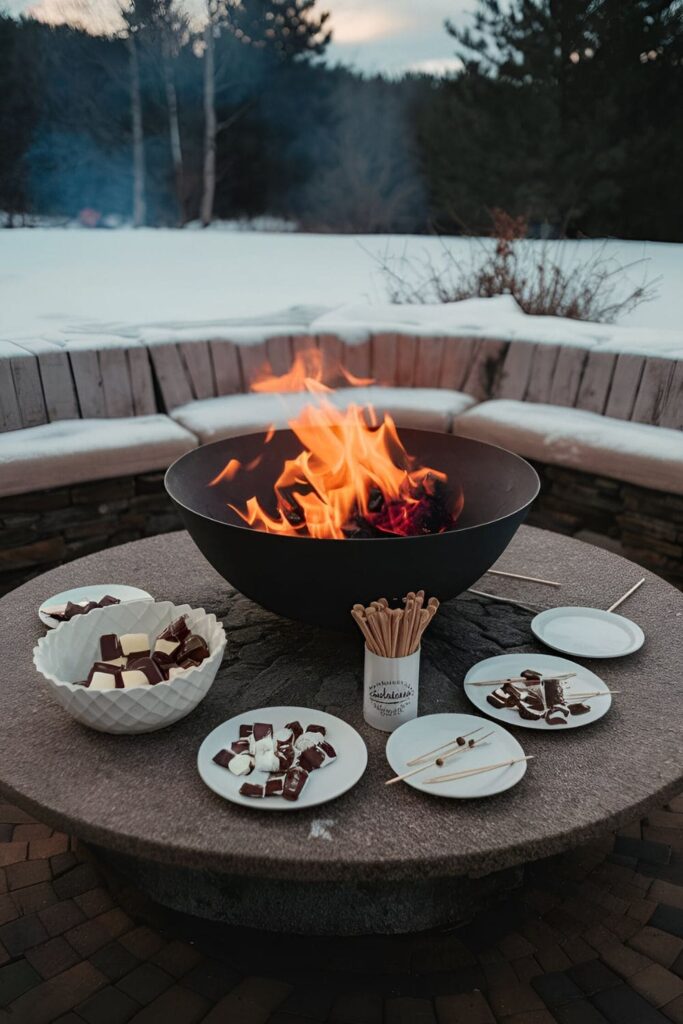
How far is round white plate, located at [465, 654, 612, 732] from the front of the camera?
1.33 metres

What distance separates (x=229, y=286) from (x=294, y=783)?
6052 mm

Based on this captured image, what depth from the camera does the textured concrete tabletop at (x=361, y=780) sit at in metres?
1.06

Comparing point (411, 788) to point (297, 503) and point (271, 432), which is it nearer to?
point (297, 503)

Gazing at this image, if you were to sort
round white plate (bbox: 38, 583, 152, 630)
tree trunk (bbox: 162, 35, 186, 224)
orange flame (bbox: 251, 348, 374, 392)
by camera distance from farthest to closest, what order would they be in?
tree trunk (bbox: 162, 35, 186, 224)
orange flame (bbox: 251, 348, 374, 392)
round white plate (bbox: 38, 583, 152, 630)

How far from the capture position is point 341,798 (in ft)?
3.77

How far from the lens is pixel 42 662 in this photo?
1296 millimetres

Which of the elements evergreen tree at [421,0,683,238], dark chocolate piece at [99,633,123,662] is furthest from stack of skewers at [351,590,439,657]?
evergreen tree at [421,0,683,238]

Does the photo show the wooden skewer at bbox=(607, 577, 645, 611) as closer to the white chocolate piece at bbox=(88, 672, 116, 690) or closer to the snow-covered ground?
the white chocolate piece at bbox=(88, 672, 116, 690)

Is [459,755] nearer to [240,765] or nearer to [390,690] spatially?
[390,690]

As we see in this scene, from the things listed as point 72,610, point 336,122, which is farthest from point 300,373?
point 336,122

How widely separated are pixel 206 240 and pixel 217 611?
5.40 metres

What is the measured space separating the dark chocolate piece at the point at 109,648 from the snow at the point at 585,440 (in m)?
2.03

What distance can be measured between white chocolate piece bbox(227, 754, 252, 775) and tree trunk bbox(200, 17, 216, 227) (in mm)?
5829

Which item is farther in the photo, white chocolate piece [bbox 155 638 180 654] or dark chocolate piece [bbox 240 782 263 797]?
white chocolate piece [bbox 155 638 180 654]
